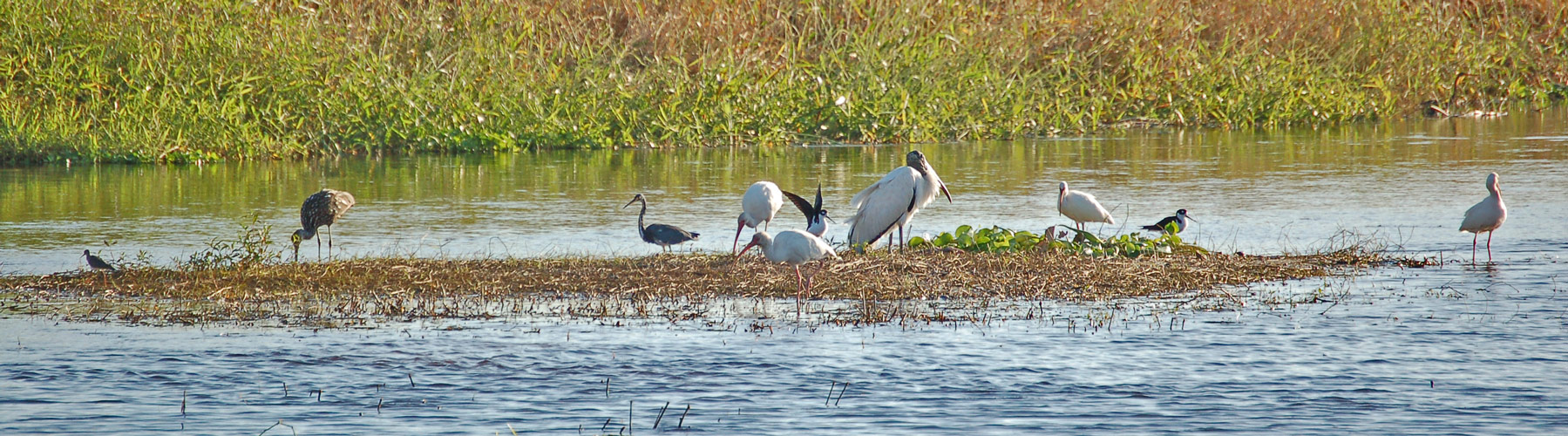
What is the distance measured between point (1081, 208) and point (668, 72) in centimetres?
1076

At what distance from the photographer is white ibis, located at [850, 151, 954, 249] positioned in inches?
408

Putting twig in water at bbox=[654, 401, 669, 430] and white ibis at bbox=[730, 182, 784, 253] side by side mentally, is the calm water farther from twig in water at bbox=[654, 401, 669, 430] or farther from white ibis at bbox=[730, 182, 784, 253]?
white ibis at bbox=[730, 182, 784, 253]

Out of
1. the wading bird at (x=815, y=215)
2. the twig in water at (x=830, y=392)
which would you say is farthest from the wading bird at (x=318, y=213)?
the twig in water at (x=830, y=392)

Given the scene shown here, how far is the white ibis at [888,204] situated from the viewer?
408 inches

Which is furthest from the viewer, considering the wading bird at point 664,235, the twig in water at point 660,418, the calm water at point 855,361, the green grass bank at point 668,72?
the green grass bank at point 668,72

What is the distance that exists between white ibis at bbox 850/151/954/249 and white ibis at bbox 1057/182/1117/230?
3.99 ft

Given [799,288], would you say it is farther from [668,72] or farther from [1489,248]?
[668,72]

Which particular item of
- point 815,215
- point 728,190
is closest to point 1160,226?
point 815,215

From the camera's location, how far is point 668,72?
2133 cm

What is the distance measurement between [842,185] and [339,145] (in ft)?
22.4

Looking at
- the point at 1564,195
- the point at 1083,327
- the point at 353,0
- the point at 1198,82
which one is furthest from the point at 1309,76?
the point at 1083,327

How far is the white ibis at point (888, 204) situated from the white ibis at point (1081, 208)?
122cm

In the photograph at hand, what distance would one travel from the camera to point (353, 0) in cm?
2270

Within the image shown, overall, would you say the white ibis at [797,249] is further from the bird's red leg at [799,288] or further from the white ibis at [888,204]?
the white ibis at [888,204]
